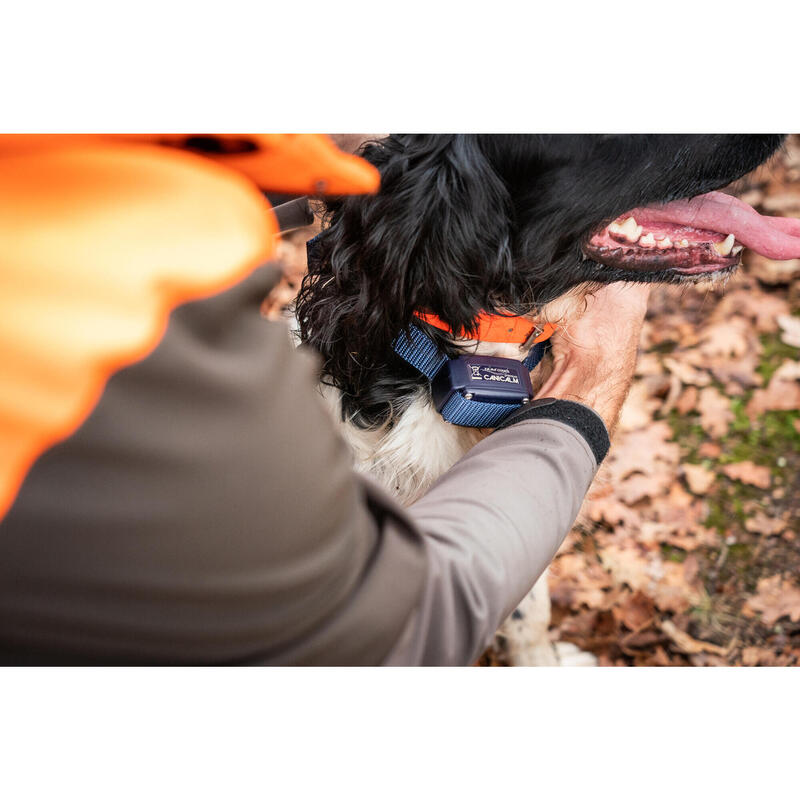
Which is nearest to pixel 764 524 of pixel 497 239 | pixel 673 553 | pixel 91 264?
pixel 673 553

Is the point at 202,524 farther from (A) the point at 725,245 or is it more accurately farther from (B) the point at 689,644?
(B) the point at 689,644

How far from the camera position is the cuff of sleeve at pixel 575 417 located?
1.47m

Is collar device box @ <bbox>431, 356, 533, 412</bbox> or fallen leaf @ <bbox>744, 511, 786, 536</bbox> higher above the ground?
collar device box @ <bbox>431, 356, 533, 412</bbox>

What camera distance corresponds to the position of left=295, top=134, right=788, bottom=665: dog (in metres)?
1.42

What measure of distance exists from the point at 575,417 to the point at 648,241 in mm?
439

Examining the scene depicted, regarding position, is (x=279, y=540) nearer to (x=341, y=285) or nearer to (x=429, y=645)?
(x=429, y=645)

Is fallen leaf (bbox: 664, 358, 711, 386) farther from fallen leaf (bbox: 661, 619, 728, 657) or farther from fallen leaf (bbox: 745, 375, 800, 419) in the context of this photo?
fallen leaf (bbox: 661, 619, 728, 657)

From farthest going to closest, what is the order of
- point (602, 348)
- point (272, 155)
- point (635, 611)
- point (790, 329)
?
point (790, 329)
point (635, 611)
point (602, 348)
point (272, 155)

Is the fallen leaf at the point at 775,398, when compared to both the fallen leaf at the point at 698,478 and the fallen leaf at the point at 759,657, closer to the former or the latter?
the fallen leaf at the point at 698,478

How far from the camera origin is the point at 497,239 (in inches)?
62.2

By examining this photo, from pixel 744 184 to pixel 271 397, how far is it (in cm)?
132

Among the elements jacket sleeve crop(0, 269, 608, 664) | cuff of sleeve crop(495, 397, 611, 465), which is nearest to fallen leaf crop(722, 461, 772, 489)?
cuff of sleeve crop(495, 397, 611, 465)

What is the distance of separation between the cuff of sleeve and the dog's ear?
29 centimetres

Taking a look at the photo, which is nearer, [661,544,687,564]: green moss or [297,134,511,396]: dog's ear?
[297,134,511,396]: dog's ear
